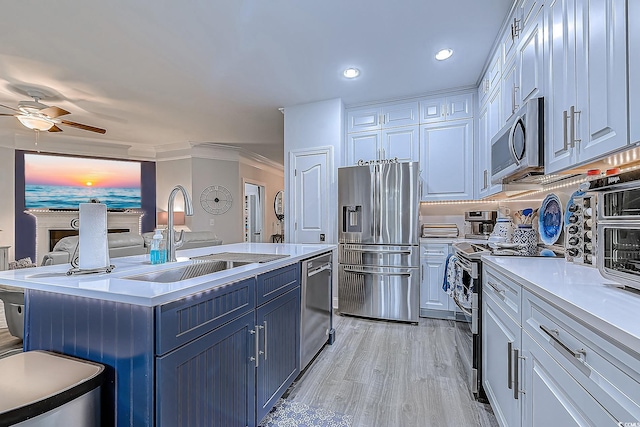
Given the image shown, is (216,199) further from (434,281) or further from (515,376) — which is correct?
(515,376)

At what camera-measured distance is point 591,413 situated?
2.38 ft

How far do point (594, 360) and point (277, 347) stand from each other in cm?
138

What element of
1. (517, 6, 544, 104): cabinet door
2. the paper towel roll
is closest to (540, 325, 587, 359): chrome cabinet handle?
(517, 6, 544, 104): cabinet door

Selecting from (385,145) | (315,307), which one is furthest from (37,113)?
(385,145)

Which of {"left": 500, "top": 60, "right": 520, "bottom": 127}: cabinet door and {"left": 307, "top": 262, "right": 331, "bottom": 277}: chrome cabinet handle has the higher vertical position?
{"left": 500, "top": 60, "right": 520, "bottom": 127}: cabinet door

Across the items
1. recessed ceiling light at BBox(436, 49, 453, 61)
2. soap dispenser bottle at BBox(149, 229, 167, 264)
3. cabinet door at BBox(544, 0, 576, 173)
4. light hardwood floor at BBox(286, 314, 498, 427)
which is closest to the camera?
cabinet door at BBox(544, 0, 576, 173)

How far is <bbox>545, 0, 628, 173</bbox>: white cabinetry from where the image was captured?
1.02m

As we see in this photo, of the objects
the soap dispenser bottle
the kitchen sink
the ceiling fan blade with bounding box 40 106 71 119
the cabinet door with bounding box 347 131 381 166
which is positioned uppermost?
Answer: the ceiling fan blade with bounding box 40 106 71 119

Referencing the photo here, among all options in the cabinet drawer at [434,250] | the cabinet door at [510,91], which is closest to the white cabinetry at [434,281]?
the cabinet drawer at [434,250]

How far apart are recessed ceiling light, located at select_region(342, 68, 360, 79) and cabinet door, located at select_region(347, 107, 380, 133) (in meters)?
0.69

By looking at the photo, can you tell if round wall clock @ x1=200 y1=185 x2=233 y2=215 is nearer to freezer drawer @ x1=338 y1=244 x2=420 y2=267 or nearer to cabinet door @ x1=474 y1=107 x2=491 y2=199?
freezer drawer @ x1=338 y1=244 x2=420 y2=267

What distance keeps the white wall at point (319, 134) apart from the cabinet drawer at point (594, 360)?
2810mm

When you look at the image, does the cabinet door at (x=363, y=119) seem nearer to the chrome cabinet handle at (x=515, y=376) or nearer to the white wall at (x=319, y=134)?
the white wall at (x=319, y=134)

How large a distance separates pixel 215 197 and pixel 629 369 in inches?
259
